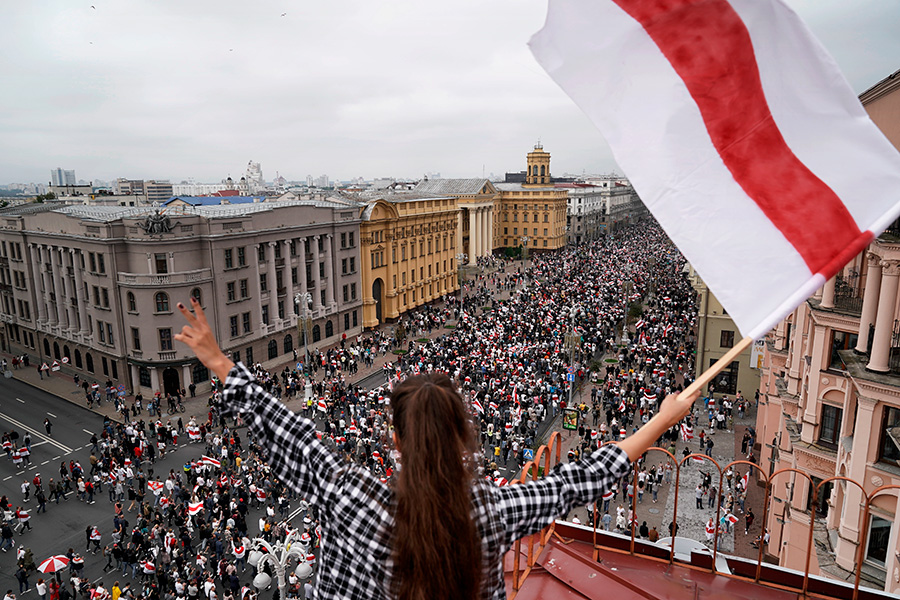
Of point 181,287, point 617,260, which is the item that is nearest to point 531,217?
point 617,260

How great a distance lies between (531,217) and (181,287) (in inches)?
3034

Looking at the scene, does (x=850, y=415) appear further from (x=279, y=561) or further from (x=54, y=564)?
(x=54, y=564)

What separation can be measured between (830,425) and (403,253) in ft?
142

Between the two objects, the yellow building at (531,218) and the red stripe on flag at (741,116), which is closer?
the red stripe on flag at (741,116)

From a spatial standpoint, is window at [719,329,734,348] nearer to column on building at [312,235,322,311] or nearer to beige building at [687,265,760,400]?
beige building at [687,265,760,400]

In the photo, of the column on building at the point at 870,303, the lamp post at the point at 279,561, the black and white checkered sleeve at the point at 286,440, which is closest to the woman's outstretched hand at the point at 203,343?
the black and white checkered sleeve at the point at 286,440

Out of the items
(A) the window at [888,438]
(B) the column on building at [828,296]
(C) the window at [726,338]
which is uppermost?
(B) the column on building at [828,296]

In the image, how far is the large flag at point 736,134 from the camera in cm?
448

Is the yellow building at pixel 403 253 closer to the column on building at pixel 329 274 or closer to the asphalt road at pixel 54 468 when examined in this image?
the column on building at pixel 329 274

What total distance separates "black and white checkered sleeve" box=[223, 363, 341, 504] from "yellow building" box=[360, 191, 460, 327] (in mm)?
49660

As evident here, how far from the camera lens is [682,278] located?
6769 centimetres

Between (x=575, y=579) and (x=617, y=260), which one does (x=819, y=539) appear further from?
(x=617, y=260)

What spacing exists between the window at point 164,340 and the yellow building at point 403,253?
19.0 metres

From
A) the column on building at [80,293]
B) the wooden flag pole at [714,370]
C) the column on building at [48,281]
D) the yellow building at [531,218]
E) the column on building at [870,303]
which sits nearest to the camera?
the wooden flag pole at [714,370]
